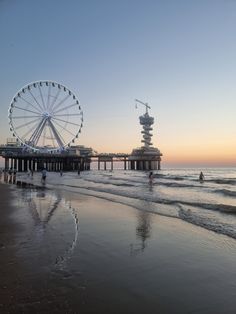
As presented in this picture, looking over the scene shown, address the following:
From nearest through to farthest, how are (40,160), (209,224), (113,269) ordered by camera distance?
(113,269) < (209,224) < (40,160)

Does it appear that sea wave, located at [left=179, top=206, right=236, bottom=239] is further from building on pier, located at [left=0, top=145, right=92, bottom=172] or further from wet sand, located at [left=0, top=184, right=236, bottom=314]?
building on pier, located at [left=0, top=145, right=92, bottom=172]

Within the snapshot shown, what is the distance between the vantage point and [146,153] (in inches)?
4385

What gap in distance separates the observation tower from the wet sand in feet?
333

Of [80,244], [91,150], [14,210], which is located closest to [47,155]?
[91,150]

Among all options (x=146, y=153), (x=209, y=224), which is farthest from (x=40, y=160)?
(x=209, y=224)

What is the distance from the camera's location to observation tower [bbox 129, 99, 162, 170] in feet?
366

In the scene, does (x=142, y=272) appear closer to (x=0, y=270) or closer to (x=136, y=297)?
(x=136, y=297)

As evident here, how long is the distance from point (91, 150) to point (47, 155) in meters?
35.1

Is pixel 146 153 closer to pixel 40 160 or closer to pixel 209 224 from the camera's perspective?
pixel 40 160

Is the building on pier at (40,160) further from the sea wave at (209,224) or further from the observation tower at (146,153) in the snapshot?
the sea wave at (209,224)

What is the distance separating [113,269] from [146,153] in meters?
106

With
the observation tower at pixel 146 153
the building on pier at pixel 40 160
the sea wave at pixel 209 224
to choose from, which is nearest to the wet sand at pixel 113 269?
the sea wave at pixel 209 224

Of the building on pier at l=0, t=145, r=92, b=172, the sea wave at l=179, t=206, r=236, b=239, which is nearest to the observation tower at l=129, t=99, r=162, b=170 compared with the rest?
the building on pier at l=0, t=145, r=92, b=172

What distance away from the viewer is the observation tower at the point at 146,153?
112 m
